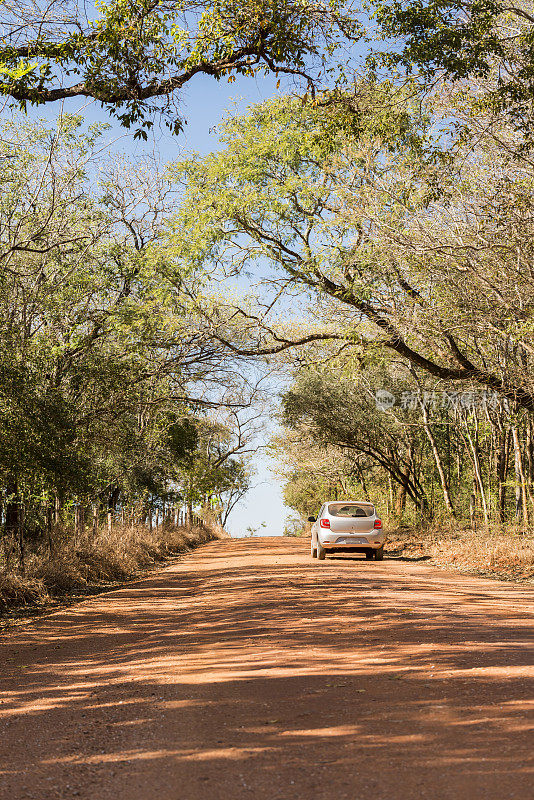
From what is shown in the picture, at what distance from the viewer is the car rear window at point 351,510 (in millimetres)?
22344

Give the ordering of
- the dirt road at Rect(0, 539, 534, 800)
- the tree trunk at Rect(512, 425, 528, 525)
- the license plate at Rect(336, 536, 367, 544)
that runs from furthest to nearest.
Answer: the license plate at Rect(336, 536, 367, 544)
the tree trunk at Rect(512, 425, 528, 525)
the dirt road at Rect(0, 539, 534, 800)

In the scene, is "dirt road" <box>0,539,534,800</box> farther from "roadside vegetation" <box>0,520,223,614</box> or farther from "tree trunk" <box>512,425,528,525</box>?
"tree trunk" <box>512,425,528,525</box>

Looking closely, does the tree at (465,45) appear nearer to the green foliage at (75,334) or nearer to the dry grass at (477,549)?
the green foliage at (75,334)

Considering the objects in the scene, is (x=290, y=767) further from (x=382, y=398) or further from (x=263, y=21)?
(x=382, y=398)

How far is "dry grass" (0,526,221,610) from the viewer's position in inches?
521

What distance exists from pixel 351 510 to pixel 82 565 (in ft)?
29.5

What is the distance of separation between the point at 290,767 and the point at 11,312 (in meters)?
12.7

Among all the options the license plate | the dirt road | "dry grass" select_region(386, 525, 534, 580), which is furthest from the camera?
the license plate

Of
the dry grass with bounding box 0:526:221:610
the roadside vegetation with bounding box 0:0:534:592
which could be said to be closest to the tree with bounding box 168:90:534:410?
the roadside vegetation with bounding box 0:0:534:592

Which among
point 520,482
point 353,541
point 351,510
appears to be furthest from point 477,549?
point 351,510

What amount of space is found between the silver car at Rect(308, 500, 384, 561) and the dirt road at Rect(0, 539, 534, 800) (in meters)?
10.3

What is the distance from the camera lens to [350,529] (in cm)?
2225

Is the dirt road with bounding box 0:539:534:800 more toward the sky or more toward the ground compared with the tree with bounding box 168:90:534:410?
more toward the ground

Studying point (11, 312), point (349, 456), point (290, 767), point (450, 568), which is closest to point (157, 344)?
point (11, 312)
